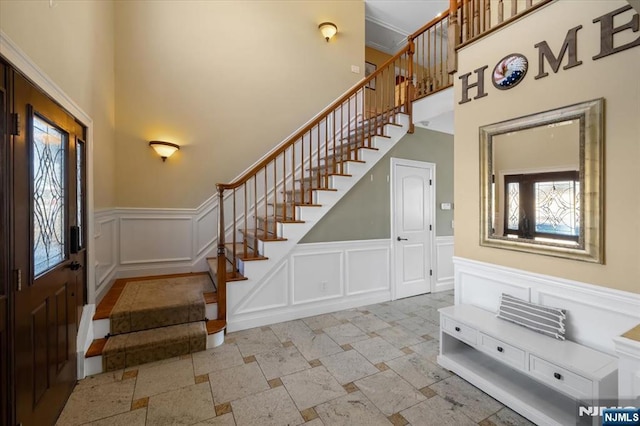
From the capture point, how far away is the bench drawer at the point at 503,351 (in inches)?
71.8

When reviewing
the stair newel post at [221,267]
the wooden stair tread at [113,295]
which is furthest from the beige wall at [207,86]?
the stair newel post at [221,267]

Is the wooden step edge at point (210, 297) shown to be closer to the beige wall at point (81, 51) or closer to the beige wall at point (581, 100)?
the beige wall at point (81, 51)

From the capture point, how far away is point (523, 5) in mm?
2252

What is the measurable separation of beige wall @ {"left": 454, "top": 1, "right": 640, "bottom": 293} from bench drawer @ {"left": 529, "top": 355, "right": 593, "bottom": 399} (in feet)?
2.05

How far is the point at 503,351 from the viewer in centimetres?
193

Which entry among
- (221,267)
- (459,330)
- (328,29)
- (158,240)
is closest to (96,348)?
(221,267)

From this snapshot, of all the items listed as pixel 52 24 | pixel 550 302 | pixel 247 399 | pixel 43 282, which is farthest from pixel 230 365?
pixel 52 24

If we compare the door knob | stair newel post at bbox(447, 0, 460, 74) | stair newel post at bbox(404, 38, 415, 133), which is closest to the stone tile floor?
the door knob

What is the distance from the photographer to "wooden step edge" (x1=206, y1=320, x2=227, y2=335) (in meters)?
2.74

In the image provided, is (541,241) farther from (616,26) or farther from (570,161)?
(616,26)

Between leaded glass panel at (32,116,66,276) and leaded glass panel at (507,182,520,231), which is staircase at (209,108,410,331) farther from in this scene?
leaded glass panel at (507,182,520,231)

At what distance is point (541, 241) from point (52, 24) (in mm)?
3932

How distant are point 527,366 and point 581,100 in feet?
5.97

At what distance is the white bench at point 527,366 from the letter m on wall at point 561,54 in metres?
1.92
